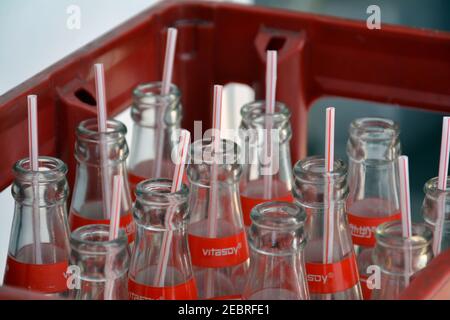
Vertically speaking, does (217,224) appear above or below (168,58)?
below

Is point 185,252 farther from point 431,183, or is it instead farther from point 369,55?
point 369,55

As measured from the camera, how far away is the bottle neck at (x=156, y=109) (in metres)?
0.98

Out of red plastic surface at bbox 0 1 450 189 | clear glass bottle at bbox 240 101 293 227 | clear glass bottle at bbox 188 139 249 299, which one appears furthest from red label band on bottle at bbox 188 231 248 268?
red plastic surface at bbox 0 1 450 189

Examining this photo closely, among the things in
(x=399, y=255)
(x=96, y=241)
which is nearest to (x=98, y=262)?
(x=96, y=241)

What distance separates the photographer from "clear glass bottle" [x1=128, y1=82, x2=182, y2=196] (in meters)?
0.98

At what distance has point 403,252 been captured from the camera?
0.75 meters

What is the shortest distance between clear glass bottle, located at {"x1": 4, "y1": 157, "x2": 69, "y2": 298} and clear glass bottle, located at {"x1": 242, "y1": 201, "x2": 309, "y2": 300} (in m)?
0.18

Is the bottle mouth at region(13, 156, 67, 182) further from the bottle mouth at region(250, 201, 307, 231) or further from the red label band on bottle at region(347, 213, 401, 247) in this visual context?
the red label band on bottle at region(347, 213, 401, 247)

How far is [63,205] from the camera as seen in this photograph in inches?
32.7

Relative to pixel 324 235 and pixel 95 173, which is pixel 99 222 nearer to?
pixel 95 173

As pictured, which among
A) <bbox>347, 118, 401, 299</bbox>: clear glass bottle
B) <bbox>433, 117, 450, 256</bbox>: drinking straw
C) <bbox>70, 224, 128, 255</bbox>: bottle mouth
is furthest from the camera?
<bbox>347, 118, 401, 299</bbox>: clear glass bottle

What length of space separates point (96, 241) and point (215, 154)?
0.15 m

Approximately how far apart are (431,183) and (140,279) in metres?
0.27

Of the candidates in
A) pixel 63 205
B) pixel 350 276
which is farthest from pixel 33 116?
pixel 350 276
